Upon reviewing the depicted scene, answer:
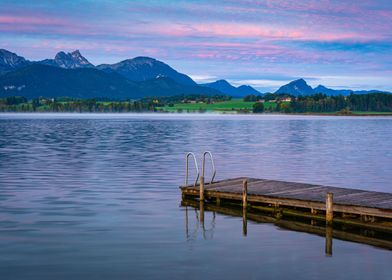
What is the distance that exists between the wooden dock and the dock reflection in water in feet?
1.65

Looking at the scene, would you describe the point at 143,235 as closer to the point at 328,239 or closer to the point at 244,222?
the point at 244,222

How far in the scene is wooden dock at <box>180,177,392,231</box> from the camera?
32.1 m

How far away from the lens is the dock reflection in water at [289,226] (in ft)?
98.8

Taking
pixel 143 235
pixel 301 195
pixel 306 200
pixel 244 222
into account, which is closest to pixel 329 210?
pixel 306 200

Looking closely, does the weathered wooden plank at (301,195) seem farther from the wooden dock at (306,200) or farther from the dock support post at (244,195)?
the dock support post at (244,195)

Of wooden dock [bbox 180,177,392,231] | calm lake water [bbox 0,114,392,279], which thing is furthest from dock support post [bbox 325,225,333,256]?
wooden dock [bbox 180,177,392,231]

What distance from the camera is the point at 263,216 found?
3600cm

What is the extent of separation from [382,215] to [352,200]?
3192mm

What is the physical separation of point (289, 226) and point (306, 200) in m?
2.07

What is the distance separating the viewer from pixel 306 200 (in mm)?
34344

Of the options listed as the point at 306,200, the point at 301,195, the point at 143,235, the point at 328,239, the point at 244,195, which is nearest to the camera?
the point at 328,239

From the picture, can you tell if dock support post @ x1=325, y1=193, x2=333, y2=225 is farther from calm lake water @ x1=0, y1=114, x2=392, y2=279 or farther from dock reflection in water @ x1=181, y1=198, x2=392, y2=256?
calm lake water @ x1=0, y1=114, x2=392, y2=279

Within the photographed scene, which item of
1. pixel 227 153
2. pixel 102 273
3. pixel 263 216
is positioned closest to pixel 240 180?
pixel 263 216

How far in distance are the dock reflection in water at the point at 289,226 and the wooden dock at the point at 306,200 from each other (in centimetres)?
50
